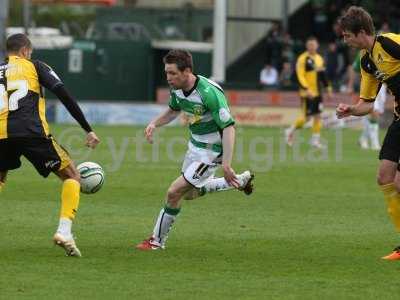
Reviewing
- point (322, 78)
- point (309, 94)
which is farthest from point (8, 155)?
point (322, 78)

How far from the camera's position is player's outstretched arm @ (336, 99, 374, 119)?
32.1 feet

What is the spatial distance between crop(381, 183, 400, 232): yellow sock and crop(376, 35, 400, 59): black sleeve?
3.73 feet

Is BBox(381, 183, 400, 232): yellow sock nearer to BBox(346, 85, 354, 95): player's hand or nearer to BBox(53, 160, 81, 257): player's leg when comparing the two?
BBox(53, 160, 81, 257): player's leg

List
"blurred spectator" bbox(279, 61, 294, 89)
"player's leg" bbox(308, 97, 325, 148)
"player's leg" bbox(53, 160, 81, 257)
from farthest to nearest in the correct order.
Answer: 1. "blurred spectator" bbox(279, 61, 294, 89)
2. "player's leg" bbox(308, 97, 325, 148)
3. "player's leg" bbox(53, 160, 81, 257)

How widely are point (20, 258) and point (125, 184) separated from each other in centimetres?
660

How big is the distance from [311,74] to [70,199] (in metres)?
15.5

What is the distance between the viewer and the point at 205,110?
1005 centimetres

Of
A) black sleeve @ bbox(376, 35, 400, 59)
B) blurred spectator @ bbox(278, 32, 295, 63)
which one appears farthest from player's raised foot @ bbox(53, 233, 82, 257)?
blurred spectator @ bbox(278, 32, 295, 63)

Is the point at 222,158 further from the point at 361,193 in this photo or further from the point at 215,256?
the point at 361,193

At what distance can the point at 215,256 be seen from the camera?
388 inches

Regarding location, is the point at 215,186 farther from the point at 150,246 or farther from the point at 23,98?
the point at 23,98

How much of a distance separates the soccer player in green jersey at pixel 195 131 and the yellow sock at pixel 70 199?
3.06ft

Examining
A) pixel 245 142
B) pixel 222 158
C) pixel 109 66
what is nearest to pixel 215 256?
pixel 222 158
